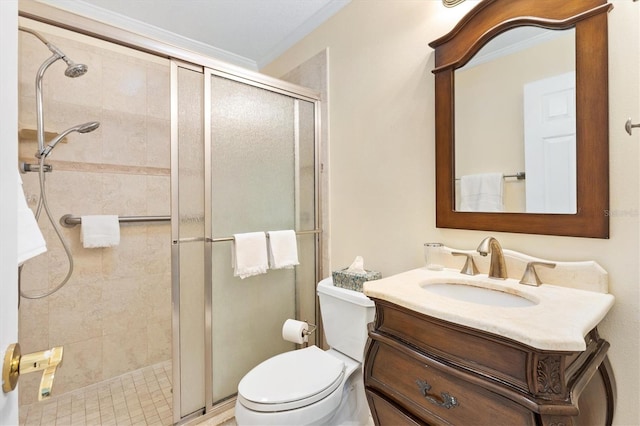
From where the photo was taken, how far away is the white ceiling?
1902mm

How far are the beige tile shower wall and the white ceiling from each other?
8.5 inches

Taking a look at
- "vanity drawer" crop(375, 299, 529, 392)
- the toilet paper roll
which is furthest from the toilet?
"vanity drawer" crop(375, 299, 529, 392)

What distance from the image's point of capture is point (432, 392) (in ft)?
2.75

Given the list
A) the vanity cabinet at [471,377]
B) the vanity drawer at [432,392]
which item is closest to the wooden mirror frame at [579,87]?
the vanity cabinet at [471,377]

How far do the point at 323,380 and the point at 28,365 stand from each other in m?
1.04

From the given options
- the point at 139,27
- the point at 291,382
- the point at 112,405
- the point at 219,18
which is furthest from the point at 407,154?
the point at 112,405

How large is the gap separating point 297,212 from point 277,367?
3.11 ft

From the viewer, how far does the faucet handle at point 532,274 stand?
3.36 ft

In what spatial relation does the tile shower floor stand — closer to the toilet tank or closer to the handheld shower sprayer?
the toilet tank

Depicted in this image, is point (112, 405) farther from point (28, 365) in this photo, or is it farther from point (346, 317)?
point (28, 365)

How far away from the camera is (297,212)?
197 centimetres

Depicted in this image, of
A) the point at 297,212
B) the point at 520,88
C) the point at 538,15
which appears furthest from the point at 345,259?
the point at 538,15

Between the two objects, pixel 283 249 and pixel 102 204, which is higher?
pixel 102 204

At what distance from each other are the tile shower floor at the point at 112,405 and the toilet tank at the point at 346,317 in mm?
1096
